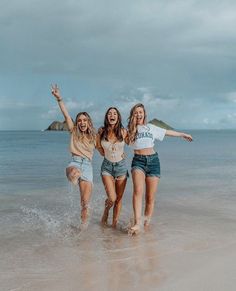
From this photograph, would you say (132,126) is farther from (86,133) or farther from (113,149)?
(86,133)

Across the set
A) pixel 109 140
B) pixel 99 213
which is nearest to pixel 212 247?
pixel 109 140

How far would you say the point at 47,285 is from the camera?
16.4 feet

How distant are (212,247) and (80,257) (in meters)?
1.92

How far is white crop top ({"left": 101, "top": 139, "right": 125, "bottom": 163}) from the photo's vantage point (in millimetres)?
7414

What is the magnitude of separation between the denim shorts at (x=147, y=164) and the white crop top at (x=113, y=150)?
301 mm

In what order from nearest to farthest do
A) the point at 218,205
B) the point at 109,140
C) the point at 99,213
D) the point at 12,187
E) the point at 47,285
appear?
1. the point at 47,285
2. the point at 109,140
3. the point at 99,213
4. the point at 218,205
5. the point at 12,187

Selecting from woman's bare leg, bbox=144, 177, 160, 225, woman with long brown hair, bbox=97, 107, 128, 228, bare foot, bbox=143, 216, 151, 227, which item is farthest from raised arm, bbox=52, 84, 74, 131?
bare foot, bbox=143, 216, 151, 227

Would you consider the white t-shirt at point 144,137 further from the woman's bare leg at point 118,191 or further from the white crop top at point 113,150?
the woman's bare leg at point 118,191

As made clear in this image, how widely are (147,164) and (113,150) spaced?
0.64 meters

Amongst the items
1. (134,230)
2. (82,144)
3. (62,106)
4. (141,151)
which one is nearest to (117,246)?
(134,230)

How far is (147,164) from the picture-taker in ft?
24.8

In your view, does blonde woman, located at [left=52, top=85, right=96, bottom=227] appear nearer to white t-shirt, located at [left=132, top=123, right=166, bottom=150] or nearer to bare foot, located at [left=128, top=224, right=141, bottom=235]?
white t-shirt, located at [left=132, top=123, right=166, bottom=150]

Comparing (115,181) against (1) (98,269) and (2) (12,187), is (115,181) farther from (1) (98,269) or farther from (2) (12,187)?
(2) (12,187)

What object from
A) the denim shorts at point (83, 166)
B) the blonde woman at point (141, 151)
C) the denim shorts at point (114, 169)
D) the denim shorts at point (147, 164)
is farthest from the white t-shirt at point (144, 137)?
the denim shorts at point (83, 166)
